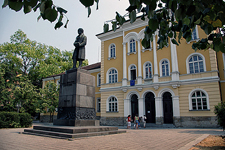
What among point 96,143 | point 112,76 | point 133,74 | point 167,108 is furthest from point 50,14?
point 112,76

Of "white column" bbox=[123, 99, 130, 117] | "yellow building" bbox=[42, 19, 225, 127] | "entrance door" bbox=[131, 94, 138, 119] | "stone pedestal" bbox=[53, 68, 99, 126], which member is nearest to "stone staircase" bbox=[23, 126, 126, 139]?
"stone pedestal" bbox=[53, 68, 99, 126]

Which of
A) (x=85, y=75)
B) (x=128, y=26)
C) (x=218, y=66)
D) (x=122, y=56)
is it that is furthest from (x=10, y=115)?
(x=218, y=66)

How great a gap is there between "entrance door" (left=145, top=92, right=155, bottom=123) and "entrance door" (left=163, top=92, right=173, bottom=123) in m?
1.44

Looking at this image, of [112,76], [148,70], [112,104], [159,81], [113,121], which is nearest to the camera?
[159,81]

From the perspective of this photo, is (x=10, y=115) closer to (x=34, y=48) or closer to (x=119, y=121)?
(x=119, y=121)

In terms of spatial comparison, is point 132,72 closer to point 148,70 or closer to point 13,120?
point 148,70

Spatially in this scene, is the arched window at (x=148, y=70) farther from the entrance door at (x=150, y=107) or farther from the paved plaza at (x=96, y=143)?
the paved plaza at (x=96, y=143)

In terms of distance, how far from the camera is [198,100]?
1800 centimetres

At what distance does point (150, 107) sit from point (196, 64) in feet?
22.7

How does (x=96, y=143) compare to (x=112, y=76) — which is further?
(x=112, y=76)

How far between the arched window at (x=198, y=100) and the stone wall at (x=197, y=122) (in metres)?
1.00

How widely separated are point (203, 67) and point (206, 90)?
7.77 feet

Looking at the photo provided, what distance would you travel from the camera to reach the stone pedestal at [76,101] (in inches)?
399

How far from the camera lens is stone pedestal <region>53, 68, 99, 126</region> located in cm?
1012
